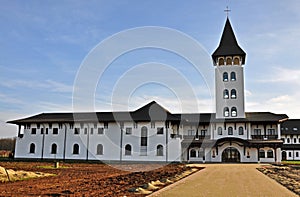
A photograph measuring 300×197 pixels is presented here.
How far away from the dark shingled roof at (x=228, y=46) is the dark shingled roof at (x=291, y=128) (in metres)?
27.9

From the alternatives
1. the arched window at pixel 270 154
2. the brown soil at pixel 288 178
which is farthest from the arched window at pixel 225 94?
the brown soil at pixel 288 178

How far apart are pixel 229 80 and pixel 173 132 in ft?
34.5

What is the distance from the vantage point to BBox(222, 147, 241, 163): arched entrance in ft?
131

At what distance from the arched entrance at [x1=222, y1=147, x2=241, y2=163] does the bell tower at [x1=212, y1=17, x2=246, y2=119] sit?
4.47 m

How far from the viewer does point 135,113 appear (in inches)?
1677

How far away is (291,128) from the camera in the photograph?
2584 inches

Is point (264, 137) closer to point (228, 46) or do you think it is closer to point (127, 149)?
point (228, 46)

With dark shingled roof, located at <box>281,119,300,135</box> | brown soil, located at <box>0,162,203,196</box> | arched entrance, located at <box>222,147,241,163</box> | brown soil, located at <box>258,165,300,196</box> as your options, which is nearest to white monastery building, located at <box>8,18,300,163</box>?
arched entrance, located at <box>222,147,241,163</box>

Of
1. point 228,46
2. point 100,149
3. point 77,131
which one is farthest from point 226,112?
point 77,131

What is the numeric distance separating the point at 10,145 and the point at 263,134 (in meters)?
85.0

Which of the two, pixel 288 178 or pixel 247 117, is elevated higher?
pixel 247 117

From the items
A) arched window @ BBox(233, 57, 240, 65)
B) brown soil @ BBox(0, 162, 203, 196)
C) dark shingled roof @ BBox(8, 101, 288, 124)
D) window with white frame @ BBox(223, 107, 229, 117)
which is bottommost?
brown soil @ BBox(0, 162, 203, 196)

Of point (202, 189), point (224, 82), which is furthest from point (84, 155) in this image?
point (202, 189)

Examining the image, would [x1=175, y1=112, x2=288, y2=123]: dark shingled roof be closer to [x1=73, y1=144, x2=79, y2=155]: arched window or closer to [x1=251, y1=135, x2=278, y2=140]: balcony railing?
[x1=251, y1=135, x2=278, y2=140]: balcony railing
